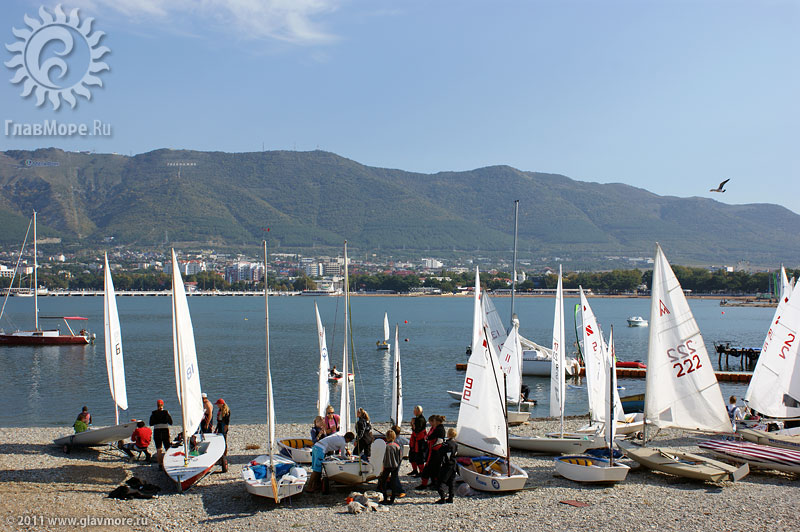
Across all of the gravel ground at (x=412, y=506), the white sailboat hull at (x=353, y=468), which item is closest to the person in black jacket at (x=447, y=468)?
the gravel ground at (x=412, y=506)

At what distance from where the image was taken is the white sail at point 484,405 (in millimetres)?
13672

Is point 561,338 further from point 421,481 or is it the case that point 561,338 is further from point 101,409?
point 101,409

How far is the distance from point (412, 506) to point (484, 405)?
2505mm

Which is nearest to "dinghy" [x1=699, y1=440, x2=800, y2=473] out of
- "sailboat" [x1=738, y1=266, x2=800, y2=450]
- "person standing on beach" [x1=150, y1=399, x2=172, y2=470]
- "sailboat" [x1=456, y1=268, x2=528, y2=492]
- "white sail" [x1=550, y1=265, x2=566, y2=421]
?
"sailboat" [x1=738, y1=266, x2=800, y2=450]

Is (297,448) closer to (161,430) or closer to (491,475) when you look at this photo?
(161,430)

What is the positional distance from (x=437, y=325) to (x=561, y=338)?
243 ft

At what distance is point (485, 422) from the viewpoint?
13797mm

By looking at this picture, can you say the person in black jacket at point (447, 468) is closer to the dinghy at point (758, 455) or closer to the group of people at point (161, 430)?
the group of people at point (161, 430)

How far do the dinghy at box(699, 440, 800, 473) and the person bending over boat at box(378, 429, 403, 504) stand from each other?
290 inches

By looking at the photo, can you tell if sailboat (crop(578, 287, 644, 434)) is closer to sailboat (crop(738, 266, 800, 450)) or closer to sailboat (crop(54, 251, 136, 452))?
sailboat (crop(738, 266, 800, 450))

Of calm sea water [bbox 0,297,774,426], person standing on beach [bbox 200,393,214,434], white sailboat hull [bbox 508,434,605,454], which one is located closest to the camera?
person standing on beach [bbox 200,393,214,434]

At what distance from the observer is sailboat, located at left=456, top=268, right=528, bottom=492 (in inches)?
535

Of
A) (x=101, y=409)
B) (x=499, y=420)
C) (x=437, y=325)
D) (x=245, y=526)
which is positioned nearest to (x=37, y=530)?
(x=245, y=526)

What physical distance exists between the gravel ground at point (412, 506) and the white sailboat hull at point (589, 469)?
0.58ft
